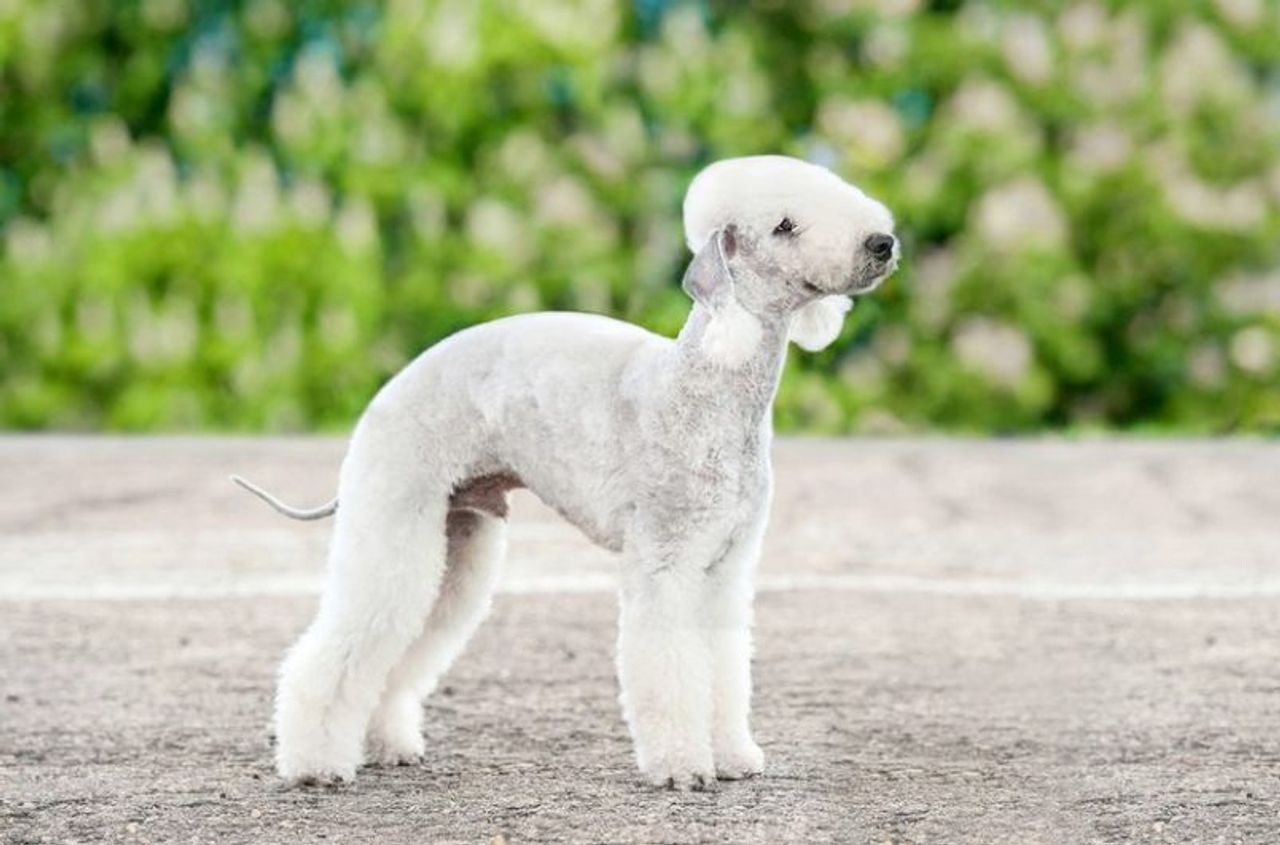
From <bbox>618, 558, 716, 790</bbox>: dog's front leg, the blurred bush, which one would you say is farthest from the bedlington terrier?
the blurred bush

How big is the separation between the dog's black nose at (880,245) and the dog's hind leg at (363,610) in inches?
44.9

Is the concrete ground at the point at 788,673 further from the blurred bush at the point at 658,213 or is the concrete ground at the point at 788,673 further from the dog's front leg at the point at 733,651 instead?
the blurred bush at the point at 658,213

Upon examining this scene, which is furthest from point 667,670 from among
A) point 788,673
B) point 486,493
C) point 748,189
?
point 788,673

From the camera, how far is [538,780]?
533 centimetres

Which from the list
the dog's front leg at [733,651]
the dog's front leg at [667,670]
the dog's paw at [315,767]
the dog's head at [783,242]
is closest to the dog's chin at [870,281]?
the dog's head at [783,242]

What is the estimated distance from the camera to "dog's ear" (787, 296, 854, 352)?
16.6 feet

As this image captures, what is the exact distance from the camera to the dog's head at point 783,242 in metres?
4.77

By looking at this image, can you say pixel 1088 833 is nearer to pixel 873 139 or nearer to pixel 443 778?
pixel 443 778

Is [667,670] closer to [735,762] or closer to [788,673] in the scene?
[735,762]

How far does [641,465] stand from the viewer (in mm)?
5012

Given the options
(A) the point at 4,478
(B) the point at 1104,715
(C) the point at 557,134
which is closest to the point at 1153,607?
(B) the point at 1104,715

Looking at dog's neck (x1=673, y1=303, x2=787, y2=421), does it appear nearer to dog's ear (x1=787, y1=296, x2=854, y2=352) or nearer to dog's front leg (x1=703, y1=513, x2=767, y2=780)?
dog's ear (x1=787, y1=296, x2=854, y2=352)

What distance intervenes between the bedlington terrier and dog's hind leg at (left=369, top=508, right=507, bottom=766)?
1 cm

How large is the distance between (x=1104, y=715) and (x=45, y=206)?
42.5 ft
